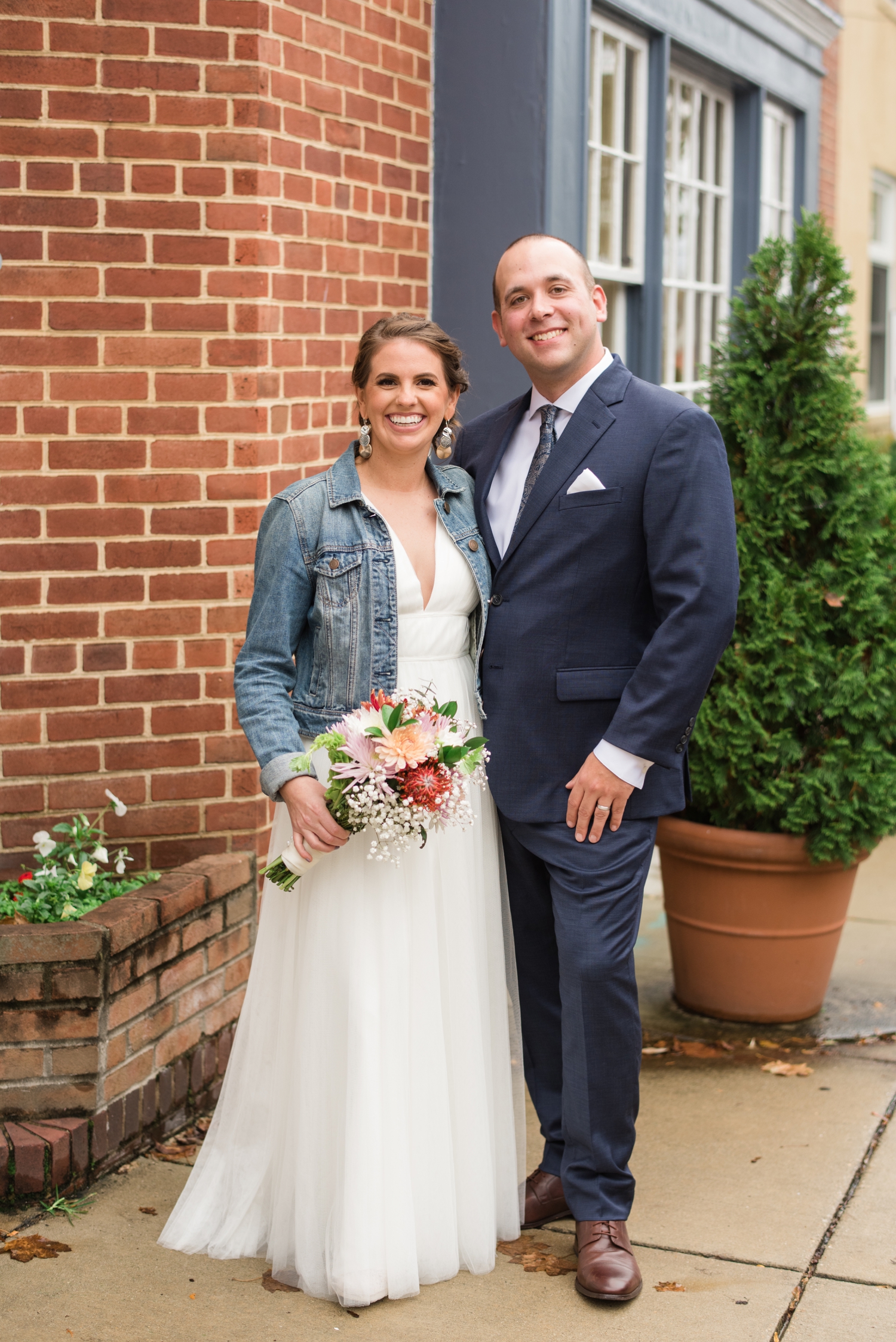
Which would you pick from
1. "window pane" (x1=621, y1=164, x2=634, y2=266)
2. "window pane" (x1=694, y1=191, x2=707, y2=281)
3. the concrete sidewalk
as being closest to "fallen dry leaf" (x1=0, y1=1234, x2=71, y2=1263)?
the concrete sidewalk

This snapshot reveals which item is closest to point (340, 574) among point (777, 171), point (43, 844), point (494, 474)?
point (494, 474)

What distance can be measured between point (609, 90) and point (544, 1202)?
462cm

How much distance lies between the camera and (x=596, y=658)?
3146 millimetres

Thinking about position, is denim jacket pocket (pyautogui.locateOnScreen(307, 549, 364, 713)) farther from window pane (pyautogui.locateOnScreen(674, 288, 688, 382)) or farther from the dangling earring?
window pane (pyautogui.locateOnScreen(674, 288, 688, 382))

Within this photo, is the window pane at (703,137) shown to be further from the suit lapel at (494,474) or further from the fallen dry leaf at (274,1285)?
the fallen dry leaf at (274,1285)

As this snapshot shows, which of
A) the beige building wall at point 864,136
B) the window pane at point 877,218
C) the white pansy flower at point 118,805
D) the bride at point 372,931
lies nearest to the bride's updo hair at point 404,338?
the bride at point 372,931

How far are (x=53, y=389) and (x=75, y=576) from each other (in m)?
0.53

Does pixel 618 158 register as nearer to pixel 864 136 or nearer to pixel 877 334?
pixel 864 136

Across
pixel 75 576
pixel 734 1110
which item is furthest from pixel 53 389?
pixel 734 1110

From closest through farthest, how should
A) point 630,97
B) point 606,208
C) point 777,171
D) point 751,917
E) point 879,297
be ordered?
point 751,917 < point 606,208 < point 630,97 < point 777,171 < point 879,297

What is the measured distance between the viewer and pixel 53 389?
4012 mm

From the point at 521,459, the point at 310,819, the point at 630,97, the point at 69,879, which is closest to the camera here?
the point at 310,819

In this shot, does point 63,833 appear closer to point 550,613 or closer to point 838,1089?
point 550,613

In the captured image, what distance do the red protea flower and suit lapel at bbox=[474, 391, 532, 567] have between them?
0.65 m
